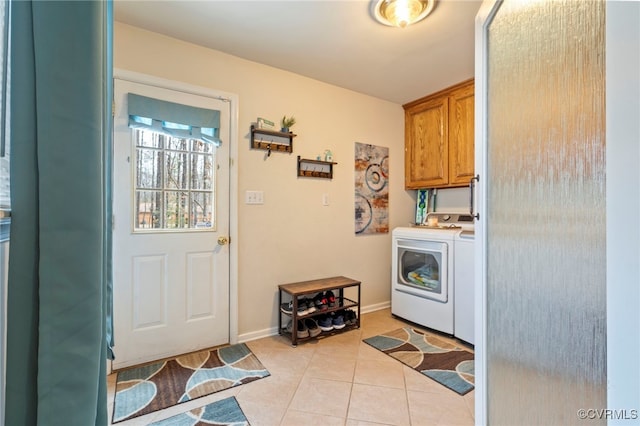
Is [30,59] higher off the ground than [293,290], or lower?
higher

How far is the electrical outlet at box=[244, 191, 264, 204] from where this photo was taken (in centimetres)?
257

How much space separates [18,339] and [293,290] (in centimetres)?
211

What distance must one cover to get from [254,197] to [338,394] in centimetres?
163

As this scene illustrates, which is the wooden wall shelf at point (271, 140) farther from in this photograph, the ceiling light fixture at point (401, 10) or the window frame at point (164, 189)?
the ceiling light fixture at point (401, 10)

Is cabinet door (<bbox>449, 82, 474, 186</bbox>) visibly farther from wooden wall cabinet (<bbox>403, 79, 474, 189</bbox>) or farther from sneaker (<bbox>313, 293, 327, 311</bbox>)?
sneaker (<bbox>313, 293, 327, 311</bbox>)

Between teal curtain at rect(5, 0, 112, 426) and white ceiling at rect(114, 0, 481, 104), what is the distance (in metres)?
1.66

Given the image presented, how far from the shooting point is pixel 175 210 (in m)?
2.31

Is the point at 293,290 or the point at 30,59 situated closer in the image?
the point at 30,59

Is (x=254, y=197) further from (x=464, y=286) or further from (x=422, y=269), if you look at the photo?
(x=464, y=286)

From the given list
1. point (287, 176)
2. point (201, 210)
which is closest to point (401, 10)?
point (287, 176)

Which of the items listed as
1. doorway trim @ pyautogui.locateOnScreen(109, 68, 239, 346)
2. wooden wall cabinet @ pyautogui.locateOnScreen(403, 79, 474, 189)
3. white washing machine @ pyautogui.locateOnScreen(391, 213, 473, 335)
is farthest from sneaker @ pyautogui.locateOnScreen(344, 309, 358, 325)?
wooden wall cabinet @ pyautogui.locateOnScreen(403, 79, 474, 189)

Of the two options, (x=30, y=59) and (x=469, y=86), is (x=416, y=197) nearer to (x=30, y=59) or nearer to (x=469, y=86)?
(x=469, y=86)

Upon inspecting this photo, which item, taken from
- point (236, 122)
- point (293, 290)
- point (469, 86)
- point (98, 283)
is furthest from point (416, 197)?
point (98, 283)

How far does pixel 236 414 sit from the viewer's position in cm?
161
